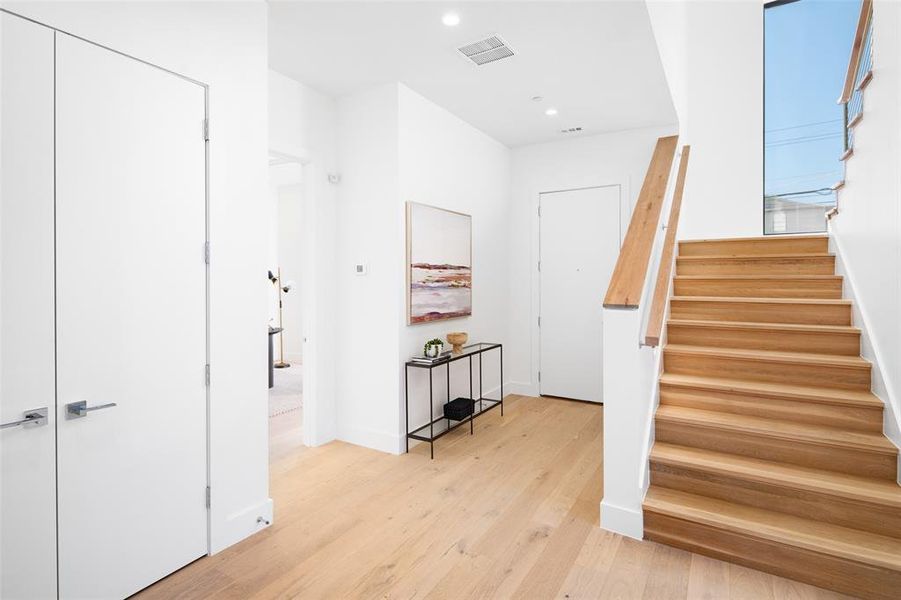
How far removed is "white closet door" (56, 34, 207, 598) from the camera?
177 cm

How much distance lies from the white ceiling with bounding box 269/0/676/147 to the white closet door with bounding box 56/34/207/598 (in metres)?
1.03

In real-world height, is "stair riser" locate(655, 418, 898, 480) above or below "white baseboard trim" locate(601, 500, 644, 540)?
above

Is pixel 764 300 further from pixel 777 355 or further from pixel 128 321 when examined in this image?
pixel 128 321

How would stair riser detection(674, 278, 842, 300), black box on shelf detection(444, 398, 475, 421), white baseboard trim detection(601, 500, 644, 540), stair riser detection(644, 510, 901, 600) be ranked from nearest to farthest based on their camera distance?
stair riser detection(644, 510, 901, 600)
white baseboard trim detection(601, 500, 644, 540)
stair riser detection(674, 278, 842, 300)
black box on shelf detection(444, 398, 475, 421)

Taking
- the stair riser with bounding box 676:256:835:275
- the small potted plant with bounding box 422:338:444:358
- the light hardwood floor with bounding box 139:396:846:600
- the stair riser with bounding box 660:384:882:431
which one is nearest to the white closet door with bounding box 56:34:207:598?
the light hardwood floor with bounding box 139:396:846:600

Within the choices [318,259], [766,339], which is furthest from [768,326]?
[318,259]

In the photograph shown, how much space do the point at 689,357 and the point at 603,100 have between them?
225 cm

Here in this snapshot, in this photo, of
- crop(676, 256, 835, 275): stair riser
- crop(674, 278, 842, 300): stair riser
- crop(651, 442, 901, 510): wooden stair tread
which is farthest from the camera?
crop(676, 256, 835, 275): stair riser

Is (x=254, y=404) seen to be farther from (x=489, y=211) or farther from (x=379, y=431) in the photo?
(x=489, y=211)

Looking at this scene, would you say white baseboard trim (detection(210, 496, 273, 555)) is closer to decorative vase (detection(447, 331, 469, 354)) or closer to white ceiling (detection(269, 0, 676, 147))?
decorative vase (detection(447, 331, 469, 354))

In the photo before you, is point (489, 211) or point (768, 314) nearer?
point (768, 314)

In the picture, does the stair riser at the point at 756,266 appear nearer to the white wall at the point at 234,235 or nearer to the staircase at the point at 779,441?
the staircase at the point at 779,441

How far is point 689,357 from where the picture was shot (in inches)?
121

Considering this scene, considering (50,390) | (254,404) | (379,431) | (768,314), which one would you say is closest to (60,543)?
(50,390)
